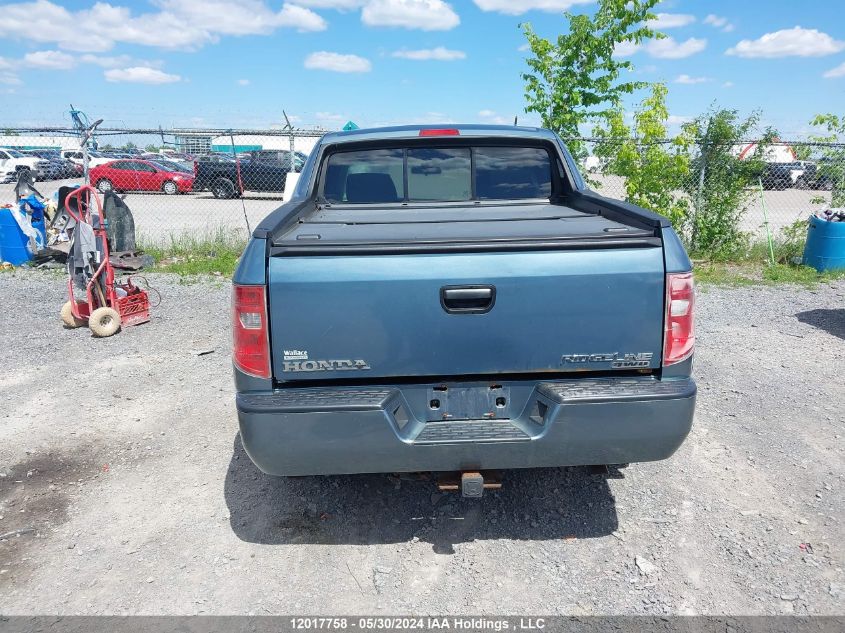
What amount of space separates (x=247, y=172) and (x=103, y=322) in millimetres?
16903

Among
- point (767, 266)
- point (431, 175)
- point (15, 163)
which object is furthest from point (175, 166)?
point (431, 175)

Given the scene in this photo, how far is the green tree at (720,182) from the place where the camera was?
9617 millimetres

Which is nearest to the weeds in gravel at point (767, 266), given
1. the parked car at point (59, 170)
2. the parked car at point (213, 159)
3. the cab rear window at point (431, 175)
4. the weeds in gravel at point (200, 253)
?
the cab rear window at point (431, 175)

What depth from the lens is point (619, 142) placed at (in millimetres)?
9445

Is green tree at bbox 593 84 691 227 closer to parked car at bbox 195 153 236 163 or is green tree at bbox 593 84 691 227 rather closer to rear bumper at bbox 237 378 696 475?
rear bumper at bbox 237 378 696 475

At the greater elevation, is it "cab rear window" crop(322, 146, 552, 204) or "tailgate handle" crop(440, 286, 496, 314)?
"cab rear window" crop(322, 146, 552, 204)

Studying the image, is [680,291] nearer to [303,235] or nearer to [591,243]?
[591,243]

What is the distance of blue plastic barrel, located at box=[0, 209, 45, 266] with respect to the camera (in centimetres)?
994

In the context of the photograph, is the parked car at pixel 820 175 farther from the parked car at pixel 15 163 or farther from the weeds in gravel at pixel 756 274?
the parked car at pixel 15 163

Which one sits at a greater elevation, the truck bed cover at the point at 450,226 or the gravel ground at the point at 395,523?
the truck bed cover at the point at 450,226

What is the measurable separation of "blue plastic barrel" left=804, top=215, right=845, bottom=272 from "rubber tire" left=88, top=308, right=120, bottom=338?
9.90 metres

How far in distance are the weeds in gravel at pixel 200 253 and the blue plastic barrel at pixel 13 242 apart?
1732mm

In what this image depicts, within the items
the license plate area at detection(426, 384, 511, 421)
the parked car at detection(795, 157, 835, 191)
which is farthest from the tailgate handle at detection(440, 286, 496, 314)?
the parked car at detection(795, 157, 835, 191)

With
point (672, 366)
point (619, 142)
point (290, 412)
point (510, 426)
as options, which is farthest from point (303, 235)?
point (619, 142)
